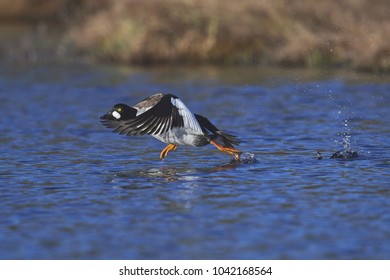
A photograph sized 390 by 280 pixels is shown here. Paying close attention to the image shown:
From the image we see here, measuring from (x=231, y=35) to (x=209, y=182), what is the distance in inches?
507

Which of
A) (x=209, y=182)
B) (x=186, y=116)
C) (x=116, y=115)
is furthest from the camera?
(x=116, y=115)

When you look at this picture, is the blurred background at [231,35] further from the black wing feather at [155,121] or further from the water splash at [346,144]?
the black wing feather at [155,121]

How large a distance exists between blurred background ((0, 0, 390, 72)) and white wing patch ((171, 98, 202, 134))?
922 centimetres

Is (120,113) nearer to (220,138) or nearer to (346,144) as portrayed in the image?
(220,138)

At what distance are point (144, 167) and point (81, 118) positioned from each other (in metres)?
4.96

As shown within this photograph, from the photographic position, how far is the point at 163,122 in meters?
10.2

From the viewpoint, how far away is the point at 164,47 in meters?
22.8

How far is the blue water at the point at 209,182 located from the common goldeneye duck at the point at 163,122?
366mm

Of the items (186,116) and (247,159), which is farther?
(247,159)

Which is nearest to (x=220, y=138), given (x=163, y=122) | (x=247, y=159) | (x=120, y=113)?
(x=247, y=159)

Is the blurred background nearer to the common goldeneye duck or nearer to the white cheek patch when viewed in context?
the common goldeneye duck

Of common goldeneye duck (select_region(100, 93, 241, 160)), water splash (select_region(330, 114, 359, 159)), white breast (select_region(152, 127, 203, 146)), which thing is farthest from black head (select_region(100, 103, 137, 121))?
water splash (select_region(330, 114, 359, 159))

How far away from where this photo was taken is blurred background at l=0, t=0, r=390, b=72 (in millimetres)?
19750
